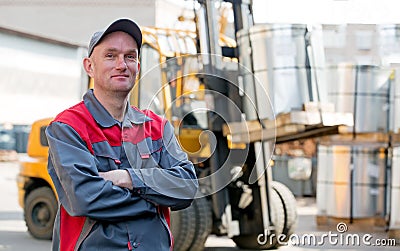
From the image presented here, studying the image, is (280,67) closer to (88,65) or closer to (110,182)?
(88,65)

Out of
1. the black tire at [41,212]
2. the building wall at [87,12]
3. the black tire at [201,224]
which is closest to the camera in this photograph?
A: the building wall at [87,12]

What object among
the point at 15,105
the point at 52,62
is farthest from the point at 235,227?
the point at 15,105

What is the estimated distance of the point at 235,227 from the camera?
20.3ft

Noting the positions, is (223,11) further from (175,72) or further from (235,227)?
(235,227)

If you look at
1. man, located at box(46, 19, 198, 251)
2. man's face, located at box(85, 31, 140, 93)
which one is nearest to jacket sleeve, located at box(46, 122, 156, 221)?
man, located at box(46, 19, 198, 251)

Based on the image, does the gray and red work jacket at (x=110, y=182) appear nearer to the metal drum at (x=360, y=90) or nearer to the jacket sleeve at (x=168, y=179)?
the jacket sleeve at (x=168, y=179)

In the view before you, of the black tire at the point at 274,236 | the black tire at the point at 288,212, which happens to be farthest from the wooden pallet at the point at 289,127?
the black tire at the point at 288,212

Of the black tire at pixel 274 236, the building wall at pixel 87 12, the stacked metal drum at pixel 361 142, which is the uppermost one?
the building wall at pixel 87 12

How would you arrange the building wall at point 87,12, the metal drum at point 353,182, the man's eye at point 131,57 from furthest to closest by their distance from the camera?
the metal drum at point 353,182 < the building wall at point 87,12 < the man's eye at point 131,57

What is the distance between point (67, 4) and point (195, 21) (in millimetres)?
1040

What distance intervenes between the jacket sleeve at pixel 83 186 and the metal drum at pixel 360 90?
6145 millimetres

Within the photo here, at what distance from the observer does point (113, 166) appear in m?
1.69

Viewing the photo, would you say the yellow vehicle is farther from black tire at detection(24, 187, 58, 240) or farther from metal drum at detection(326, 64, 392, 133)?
black tire at detection(24, 187, 58, 240)

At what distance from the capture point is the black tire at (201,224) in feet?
19.0
